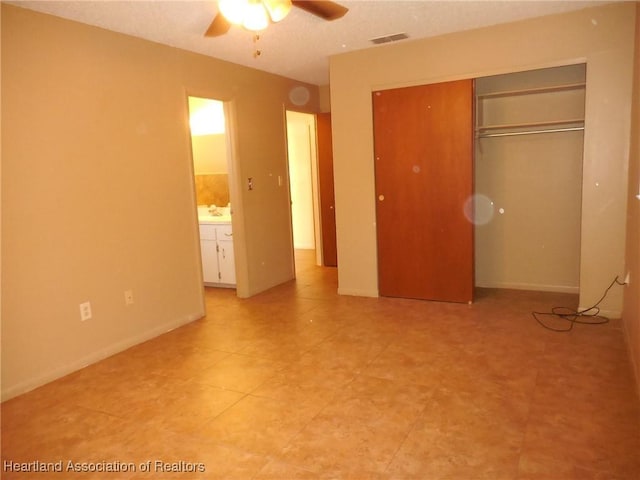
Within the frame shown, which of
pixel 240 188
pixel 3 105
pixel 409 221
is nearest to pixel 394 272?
pixel 409 221

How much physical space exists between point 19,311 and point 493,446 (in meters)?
2.81

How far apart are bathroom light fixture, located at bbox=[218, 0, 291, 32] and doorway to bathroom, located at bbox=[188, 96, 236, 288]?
3.08 metres

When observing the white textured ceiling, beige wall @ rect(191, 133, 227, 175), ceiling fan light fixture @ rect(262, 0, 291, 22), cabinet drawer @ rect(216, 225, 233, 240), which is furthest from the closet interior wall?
beige wall @ rect(191, 133, 227, 175)

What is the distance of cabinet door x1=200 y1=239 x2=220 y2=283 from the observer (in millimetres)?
5379

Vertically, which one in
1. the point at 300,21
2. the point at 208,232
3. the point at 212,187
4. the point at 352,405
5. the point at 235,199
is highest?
the point at 300,21

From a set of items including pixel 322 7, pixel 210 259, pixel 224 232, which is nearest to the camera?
pixel 322 7

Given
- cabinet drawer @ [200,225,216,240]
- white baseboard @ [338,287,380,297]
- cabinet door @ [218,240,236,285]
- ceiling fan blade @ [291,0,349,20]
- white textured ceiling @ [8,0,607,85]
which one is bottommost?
white baseboard @ [338,287,380,297]

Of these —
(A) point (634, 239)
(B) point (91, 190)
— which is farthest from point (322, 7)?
(A) point (634, 239)

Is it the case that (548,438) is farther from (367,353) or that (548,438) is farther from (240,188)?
(240,188)

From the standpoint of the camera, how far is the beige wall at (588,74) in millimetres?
3605

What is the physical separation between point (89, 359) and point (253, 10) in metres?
2.59

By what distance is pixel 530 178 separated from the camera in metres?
4.68

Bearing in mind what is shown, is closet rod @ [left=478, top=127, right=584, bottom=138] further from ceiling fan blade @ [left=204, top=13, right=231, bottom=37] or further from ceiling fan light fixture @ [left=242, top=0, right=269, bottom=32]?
ceiling fan light fixture @ [left=242, top=0, right=269, bottom=32]

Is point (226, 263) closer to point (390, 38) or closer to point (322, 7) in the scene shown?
point (390, 38)
